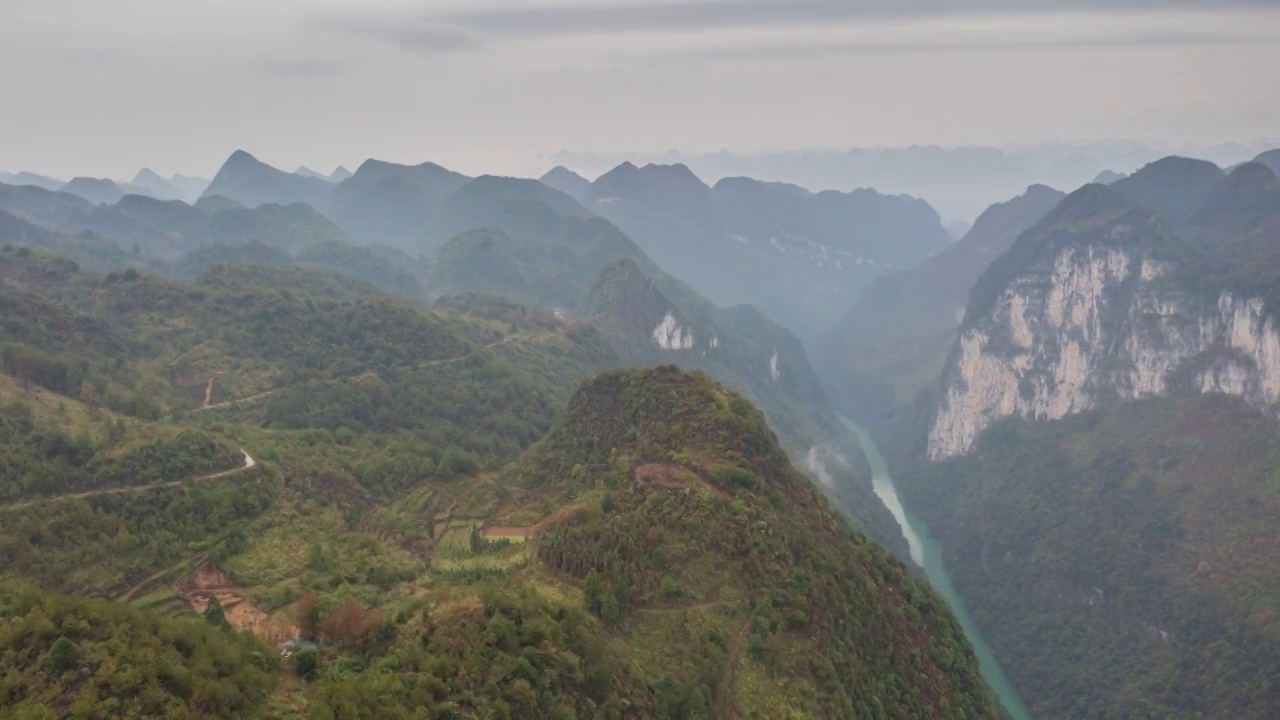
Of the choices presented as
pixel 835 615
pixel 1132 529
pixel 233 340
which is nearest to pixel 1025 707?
pixel 1132 529

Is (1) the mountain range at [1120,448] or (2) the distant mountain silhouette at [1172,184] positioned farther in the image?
(2) the distant mountain silhouette at [1172,184]

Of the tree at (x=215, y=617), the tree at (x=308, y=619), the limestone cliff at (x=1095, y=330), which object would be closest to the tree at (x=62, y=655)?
the tree at (x=215, y=617)

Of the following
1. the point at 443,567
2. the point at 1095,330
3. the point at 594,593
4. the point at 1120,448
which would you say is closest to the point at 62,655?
the point at 594,593

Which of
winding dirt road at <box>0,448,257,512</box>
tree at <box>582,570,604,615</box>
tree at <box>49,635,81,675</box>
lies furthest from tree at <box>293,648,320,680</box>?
winding dirt road at <box>0,448,257,512</box>

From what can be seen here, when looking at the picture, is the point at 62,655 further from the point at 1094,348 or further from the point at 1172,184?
the point at 1172,184

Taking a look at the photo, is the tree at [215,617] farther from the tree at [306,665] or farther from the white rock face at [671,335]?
the white rock face at [671,335]
